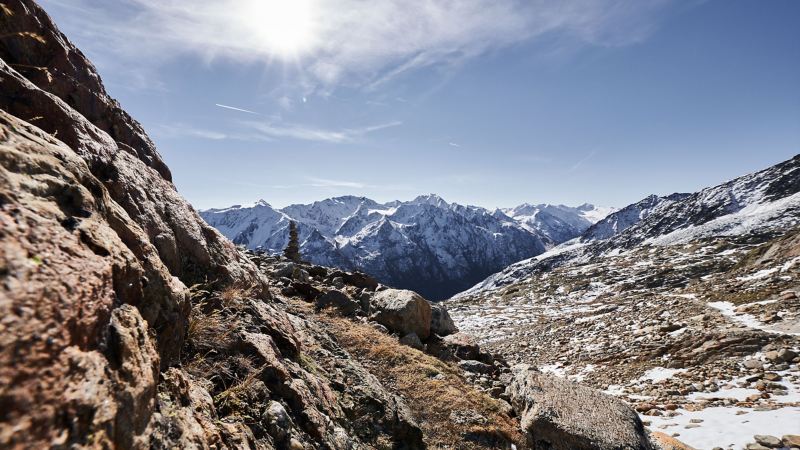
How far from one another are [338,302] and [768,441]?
1541 cm

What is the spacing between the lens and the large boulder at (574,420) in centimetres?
1025

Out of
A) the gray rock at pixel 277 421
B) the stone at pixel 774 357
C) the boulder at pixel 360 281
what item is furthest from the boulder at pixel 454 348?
the stone at pixel 774 357

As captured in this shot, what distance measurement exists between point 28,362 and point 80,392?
51cm

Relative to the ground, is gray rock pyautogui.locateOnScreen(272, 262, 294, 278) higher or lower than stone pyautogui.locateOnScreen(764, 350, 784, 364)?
higher

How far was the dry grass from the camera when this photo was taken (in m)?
10.8

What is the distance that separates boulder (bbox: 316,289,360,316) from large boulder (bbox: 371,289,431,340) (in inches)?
42.7

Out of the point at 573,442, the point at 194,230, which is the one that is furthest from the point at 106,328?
the point at 573,442

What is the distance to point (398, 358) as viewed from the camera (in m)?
13.9

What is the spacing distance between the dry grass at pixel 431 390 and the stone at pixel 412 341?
0.80 meters

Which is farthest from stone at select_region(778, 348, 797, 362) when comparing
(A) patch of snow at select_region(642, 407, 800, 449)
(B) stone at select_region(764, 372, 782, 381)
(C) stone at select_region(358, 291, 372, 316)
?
(C) stone at select_region(358, 291, 372, 316)

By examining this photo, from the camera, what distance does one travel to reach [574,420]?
423 inches

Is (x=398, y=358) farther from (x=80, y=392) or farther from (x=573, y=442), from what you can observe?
(x=80, y=392)

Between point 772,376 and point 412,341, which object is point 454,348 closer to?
point 412,341

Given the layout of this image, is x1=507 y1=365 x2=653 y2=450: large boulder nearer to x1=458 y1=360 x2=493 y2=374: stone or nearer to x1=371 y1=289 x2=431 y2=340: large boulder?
x1=458 y1=360 x2=493 y2=374: stone
